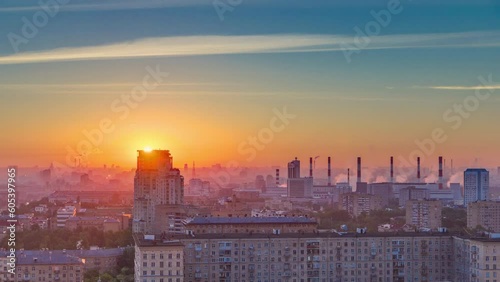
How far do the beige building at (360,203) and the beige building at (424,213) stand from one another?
8704 millimetres

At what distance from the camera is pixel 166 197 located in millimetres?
43469

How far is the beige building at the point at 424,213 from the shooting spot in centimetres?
3793

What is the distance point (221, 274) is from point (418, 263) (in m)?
3.84

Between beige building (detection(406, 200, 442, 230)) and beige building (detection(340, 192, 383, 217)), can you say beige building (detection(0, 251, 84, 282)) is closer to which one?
beige building (detection(406, 200, 442, 230))

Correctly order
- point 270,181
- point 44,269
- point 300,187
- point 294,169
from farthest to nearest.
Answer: point 270,181 → point 294,169 → point 300,187 → point 44,269

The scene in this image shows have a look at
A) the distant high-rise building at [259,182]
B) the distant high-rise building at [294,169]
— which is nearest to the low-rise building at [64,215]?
the distant high-rise building at [294,169]

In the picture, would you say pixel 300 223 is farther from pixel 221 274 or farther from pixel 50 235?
pixel 50 235

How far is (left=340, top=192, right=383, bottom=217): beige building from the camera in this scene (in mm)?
48703

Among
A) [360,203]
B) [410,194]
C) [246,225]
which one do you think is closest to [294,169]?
[410,194]

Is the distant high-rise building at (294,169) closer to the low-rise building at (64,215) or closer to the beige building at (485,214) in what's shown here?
the low-rise building at (64,215)

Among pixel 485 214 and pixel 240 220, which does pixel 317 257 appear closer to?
pixel 240 220

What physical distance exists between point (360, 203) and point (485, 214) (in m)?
12.6

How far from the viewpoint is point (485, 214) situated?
37375 mm

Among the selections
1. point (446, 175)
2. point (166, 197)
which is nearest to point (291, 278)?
point (166, 197)
